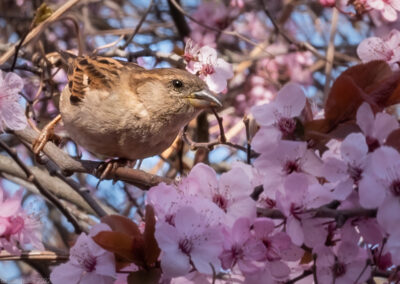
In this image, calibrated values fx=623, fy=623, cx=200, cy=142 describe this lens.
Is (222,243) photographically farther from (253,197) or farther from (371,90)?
(371,90)

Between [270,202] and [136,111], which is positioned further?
[136,111]

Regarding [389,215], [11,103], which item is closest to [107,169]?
[11,103]

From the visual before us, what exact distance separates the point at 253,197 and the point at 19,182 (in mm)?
1879

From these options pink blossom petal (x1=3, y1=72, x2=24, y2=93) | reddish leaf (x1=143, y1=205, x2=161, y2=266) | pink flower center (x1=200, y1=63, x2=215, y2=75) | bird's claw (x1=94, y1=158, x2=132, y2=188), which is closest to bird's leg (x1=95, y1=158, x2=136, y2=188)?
bird's claw (x1=94, y1=158, x2=132, y2=188)

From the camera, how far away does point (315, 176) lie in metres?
1.43

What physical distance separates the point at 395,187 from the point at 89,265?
735mm

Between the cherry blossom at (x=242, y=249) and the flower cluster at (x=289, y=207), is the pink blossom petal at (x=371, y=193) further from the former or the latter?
the cherry blossom at (x=242, y=249)

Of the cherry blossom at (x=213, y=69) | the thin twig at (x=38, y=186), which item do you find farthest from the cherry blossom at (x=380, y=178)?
the cherry blossom at (x=213, y=69)

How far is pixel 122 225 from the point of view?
1518 mm

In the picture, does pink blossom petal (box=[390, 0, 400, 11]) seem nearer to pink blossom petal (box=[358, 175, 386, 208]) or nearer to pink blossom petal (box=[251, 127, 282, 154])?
pink blossom petal (box=[251, 127, 282, 154])

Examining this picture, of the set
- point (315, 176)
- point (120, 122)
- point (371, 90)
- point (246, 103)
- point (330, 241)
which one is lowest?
point (246, 103)

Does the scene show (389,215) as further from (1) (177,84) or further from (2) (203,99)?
(1) (177,84)

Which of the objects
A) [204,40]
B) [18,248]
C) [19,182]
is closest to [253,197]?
[18,248]

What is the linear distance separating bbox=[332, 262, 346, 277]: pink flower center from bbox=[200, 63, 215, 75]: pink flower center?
4.23ft
